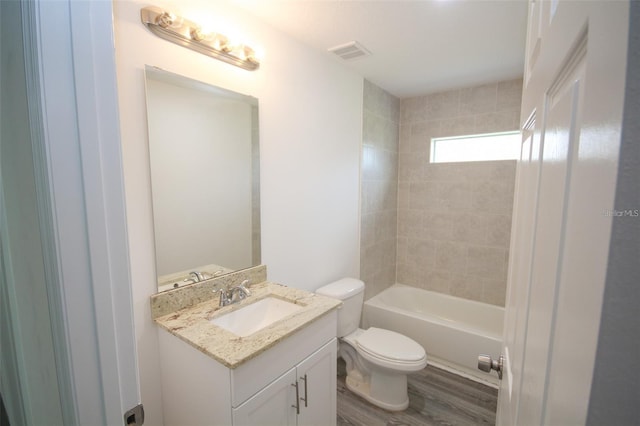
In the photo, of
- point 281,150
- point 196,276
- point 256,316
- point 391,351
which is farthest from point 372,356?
point 281,150

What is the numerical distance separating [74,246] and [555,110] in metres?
0.84

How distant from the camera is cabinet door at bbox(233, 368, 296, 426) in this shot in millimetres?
1117

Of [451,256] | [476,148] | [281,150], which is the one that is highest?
[476,148]

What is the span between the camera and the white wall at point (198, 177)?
133cm

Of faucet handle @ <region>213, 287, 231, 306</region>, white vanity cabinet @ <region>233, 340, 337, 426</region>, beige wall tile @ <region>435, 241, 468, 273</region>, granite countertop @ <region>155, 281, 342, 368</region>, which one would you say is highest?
faucet handle @ <region>213, 287, 231, 306</region>

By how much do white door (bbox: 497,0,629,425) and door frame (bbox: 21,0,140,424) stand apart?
0.70 m

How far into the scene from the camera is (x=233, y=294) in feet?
5.04

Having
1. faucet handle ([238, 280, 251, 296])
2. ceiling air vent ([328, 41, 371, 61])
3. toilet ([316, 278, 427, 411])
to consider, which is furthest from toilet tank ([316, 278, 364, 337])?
ceiling air vent ([328, 41, 371, 61])

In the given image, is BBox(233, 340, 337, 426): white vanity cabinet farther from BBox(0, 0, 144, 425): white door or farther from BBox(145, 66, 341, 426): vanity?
BBox(0, 0, 144, 425): white door

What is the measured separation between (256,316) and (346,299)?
847mm

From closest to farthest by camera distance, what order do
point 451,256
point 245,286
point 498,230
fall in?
point 245,286, point 498,230, point 451,256

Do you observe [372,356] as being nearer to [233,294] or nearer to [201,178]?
[233,294]

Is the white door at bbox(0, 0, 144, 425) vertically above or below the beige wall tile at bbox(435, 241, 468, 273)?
above

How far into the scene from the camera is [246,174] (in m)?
1.70
